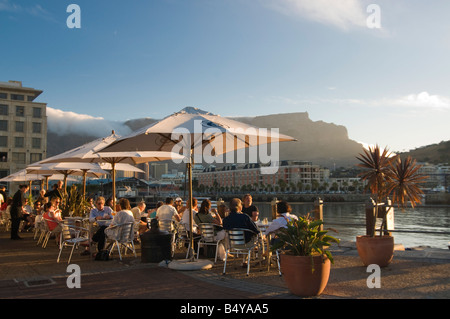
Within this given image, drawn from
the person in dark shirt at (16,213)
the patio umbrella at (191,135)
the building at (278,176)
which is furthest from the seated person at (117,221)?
the building at (278,176)

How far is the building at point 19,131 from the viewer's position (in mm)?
66438

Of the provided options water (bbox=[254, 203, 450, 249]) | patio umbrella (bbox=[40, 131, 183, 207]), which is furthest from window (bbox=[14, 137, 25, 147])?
patio umbrella (bbox=[40, 131, 183, 207])

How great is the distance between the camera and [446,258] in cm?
720

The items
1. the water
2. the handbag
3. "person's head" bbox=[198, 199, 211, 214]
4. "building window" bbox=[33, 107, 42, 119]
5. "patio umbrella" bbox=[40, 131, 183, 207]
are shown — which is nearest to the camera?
the handbag

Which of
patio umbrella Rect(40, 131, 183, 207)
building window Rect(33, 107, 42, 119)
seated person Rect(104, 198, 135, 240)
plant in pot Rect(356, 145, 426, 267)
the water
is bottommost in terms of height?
the water

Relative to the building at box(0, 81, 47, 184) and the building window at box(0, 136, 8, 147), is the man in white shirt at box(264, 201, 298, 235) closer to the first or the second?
the building at box(0, 81, 47, 184)

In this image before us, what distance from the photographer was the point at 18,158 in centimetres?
6706

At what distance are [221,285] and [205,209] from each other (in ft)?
8.37

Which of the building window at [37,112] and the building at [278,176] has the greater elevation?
the building window at [37,112]

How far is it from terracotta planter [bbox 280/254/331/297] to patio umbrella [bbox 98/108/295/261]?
2.39 meters

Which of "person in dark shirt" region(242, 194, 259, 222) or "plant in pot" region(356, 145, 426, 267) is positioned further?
"person in dark shirt" region(242, 194, 259, 222)

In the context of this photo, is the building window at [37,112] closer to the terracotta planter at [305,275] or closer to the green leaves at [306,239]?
the green leaves at [306,239]

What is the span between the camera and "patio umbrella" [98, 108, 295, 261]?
20.5 feet

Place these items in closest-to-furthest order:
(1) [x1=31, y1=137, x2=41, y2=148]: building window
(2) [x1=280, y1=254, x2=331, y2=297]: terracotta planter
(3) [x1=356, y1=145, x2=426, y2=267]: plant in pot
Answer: (2) [x1=280, y1=254, x2=331, y2=297]: terracotta planter < (3) [x1=356, y1=145, x2=426, y2=267]: plant in pot < (1) [x1=31, y1=137, x2=41, y2=148]: building window
